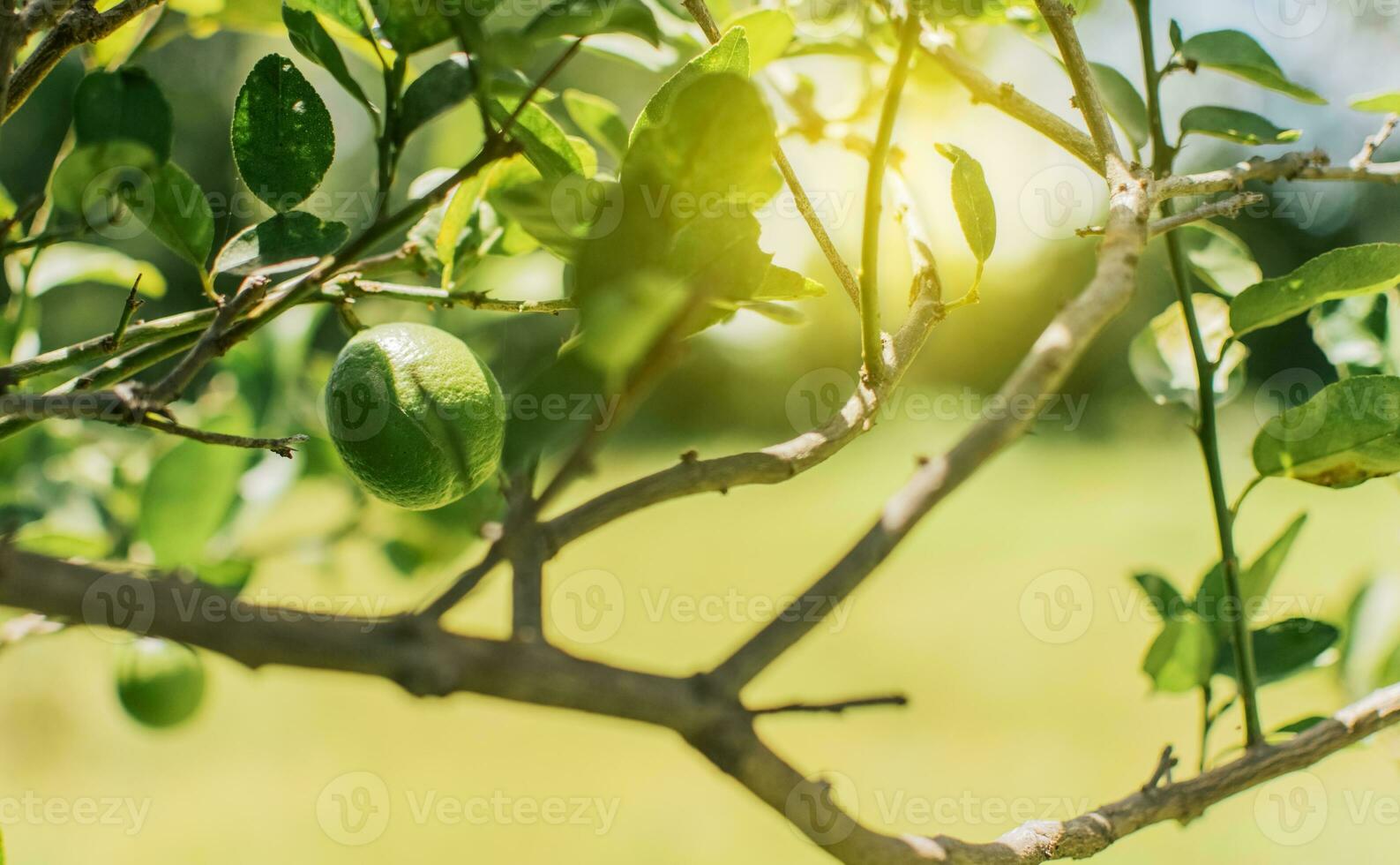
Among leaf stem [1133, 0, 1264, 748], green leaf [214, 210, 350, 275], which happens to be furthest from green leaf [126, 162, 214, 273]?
leaf stem [1133, 0, 1264, 748]

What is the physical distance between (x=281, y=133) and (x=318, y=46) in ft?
0.07

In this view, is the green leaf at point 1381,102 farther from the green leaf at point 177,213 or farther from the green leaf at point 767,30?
the green leaf at point 177,213

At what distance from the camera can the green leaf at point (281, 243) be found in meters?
0.21

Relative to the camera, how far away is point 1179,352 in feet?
1.12

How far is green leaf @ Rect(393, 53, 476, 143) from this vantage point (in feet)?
0.58

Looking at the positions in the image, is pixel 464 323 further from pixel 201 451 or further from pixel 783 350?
pixel 783 350

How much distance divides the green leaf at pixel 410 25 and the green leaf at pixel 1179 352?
26cm

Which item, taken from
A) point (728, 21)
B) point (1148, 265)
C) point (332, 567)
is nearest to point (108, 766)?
point (332, 567)

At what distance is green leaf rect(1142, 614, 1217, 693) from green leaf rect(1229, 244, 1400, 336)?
3.4 inches

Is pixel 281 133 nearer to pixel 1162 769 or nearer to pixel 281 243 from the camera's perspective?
pixel 281 243

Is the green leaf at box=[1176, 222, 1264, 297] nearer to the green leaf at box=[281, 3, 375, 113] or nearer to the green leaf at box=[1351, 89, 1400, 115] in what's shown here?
the green leaf at box=[1351, 89, 1400, 115]

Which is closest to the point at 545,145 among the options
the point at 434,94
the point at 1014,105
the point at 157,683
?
the point at 434,94

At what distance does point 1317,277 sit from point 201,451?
36cm

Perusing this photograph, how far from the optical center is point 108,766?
1.07 m
